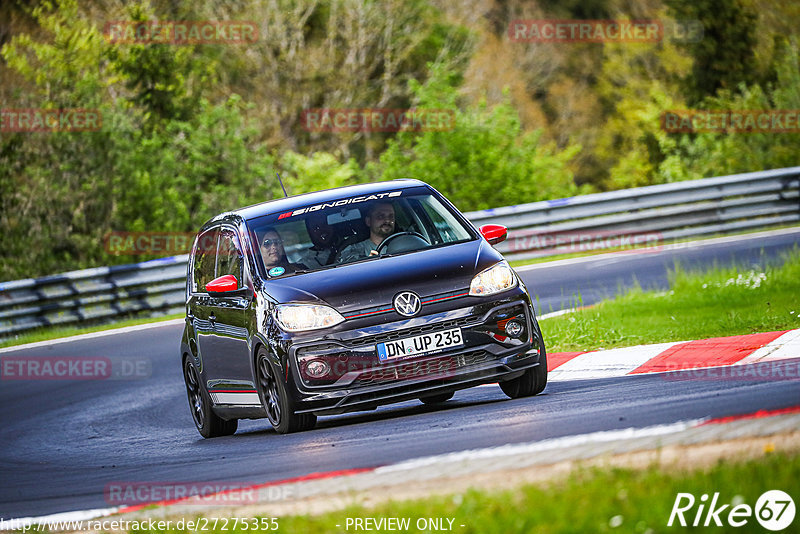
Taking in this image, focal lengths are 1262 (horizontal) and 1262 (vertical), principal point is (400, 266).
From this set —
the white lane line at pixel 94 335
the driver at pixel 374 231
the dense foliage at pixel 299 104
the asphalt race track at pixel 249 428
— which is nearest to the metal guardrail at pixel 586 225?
the white lane line at pixel 94 335

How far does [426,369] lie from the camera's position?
8.20 metres

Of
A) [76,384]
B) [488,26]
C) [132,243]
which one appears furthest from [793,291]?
[488,26]

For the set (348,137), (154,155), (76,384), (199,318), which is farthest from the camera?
(348,137)

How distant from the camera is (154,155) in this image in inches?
1091

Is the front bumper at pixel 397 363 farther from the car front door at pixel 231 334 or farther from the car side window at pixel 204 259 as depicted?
the car side window at pixel 204 259

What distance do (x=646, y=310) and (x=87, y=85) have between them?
16.8 m

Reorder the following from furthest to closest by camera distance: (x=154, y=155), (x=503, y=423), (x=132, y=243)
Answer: (x=154, y=155)
(x=132, y=243)
(x=503, y=423)

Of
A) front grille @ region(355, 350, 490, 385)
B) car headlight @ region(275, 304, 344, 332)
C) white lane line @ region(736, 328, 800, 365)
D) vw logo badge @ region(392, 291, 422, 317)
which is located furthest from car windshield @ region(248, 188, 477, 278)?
white lane line @ region(736, 328, 800, 365)

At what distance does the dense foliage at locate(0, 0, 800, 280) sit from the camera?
83.5 feet

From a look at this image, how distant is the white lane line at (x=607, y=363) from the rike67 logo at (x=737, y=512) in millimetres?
5417

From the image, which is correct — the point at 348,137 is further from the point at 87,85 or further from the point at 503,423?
the point at 503,423

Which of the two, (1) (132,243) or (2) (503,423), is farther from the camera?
(1) (132,243)

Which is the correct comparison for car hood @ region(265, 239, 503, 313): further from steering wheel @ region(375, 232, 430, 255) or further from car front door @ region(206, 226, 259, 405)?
car front door @ region(206, 226, 259, 405)

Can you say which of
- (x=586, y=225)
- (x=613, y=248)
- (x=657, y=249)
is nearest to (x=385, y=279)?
(x=657, y=249)
